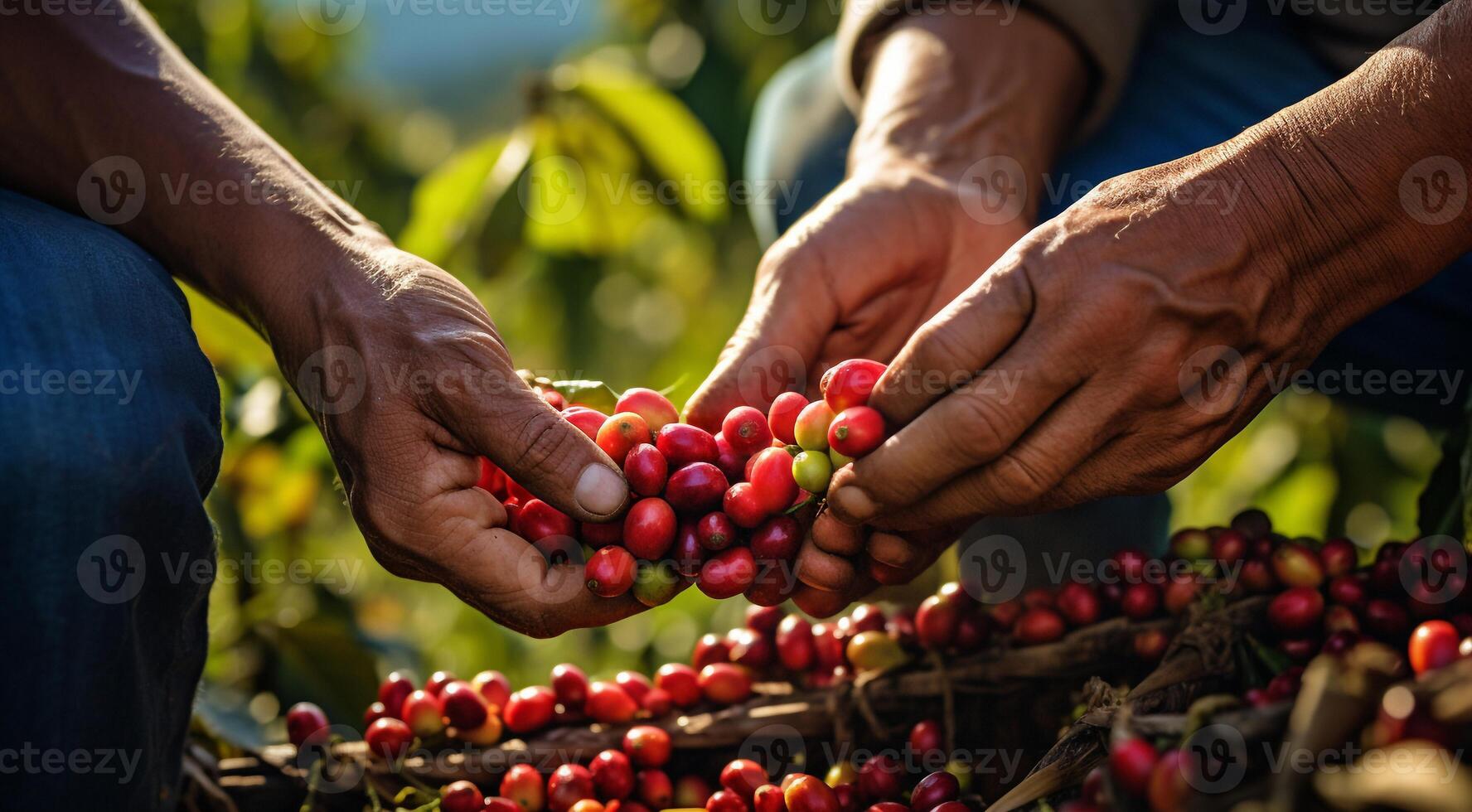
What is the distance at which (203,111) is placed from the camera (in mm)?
1658

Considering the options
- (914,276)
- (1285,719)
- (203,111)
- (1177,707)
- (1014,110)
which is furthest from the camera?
(1014,110)

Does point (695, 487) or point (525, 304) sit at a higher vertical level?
point (525, 304)

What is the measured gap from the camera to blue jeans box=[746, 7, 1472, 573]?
6.62ft

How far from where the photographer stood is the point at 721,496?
1.41 metres

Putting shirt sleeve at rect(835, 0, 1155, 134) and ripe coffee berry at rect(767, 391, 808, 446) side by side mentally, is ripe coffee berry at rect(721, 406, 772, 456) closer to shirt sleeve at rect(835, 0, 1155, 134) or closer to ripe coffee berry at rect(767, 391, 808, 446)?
ripe coffee berry at rect(767, 391, 808, 446)

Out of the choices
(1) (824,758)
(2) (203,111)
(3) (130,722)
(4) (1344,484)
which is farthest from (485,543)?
(4) (1344,484)

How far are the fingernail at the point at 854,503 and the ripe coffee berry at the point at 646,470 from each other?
0.22m

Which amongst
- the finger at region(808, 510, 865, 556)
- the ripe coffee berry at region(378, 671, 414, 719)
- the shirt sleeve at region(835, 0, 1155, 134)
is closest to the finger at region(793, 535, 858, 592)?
the finger at region(808, 510, 865, 556)

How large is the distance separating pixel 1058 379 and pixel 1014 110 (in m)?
1.00

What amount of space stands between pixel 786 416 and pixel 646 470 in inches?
7.7

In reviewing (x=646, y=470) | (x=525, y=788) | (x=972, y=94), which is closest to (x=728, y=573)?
(x=646, y=470)

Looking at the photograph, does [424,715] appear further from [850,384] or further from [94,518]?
[850,384]

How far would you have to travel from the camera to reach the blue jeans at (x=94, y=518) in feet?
3.68

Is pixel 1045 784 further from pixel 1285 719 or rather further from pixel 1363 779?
pixel 1363 779
